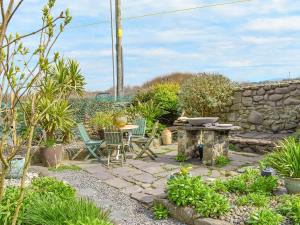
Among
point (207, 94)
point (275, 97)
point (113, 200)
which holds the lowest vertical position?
point (113, 200)

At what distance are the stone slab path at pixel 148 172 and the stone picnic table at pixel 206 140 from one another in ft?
0.72

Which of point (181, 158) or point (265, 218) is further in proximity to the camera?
point (181, 158)

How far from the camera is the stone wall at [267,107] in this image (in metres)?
9.66

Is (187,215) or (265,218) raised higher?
(265,218)

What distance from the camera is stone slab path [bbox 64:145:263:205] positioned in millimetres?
5848

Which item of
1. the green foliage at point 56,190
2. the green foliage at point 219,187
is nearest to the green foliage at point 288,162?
the green foliage at point 219,187

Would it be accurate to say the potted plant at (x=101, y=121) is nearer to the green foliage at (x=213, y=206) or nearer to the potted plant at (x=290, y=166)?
the potted plant at (x=290, y=166)

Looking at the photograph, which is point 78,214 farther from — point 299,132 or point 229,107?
point 229,107

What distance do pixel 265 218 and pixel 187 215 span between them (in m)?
0.91

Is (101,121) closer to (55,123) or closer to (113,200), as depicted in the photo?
(55,123)

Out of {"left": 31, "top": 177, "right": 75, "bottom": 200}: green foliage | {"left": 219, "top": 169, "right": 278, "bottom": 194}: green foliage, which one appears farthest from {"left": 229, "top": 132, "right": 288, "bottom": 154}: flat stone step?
{"left": 31, "top": 177, "right": 75, "bottom": 200}: green foliage

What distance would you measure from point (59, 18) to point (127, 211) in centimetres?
341

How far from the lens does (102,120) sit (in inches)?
400

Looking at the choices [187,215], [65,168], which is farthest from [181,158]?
[187,215]
